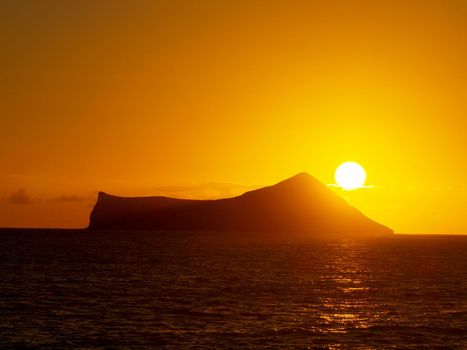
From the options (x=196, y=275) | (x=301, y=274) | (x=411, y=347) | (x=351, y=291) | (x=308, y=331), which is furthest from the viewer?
(x=301, y=274)

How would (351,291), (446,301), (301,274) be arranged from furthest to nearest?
(301,274), (351,291), (446,301)

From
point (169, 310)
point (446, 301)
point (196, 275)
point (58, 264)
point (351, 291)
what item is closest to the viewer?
point (169, 310)

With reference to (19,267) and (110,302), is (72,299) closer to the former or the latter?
(110,302)

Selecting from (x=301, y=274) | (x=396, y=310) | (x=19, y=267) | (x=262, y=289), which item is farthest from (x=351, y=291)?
(x=19, y=267)

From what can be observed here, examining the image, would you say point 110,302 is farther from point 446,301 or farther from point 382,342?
point 446,301

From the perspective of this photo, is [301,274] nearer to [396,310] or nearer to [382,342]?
[396,310]

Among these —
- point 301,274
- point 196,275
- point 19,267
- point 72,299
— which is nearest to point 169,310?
point 72,299

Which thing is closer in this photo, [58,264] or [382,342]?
[382,342]

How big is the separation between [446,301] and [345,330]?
2065 centimetres

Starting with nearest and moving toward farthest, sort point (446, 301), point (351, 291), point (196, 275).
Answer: point (446, 301)
point (351, 291)
point (196, 275)

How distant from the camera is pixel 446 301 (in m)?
62.5

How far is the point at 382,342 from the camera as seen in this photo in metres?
41.8

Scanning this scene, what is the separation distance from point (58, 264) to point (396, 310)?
210ft

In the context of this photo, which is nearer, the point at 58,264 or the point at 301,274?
the point at 301,274
